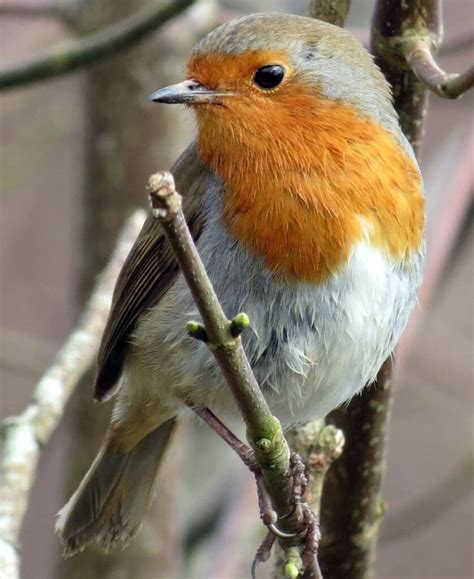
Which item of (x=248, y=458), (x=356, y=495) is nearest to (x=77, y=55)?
(x=248, y=458)

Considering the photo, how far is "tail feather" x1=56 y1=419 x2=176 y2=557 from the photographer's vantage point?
3.55 meters

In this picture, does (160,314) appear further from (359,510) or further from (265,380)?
(359,510)

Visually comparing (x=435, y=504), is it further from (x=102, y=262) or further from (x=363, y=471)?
(x=363, y=471)

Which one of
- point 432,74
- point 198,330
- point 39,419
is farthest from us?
point 39,419

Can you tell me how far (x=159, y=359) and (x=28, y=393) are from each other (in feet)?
16.1

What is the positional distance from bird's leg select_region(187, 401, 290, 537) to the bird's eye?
2.77 ft

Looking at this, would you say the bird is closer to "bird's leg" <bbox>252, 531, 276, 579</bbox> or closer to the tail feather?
"bird's leg" <bbox>252, 531, 276, 579</bbox>

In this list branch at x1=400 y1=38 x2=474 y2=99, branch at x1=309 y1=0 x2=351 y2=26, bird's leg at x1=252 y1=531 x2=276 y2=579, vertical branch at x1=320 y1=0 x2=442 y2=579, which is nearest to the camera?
branch at x1=400 y1=38 x2=474 y2=99

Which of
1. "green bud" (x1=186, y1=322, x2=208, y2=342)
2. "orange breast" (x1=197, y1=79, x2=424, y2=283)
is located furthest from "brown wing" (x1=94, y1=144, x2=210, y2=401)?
"green bud" (x1=186, y1=322, x2=208, y2=342)

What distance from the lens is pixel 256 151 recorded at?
2840 millimetres

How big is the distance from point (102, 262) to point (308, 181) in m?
2.10

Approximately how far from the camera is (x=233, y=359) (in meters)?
2.02

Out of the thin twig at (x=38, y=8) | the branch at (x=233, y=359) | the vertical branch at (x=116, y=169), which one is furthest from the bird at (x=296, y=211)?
the vertical branch at (x=116, y=169)

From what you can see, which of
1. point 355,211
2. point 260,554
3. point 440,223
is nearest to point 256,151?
point 355,211
